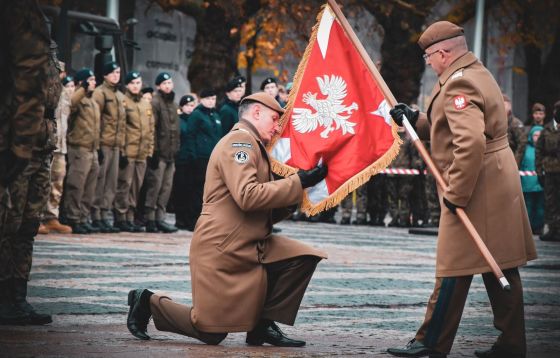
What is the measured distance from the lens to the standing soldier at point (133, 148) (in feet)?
61.0

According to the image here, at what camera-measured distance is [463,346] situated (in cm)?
876

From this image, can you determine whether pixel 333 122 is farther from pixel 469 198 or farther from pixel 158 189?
pixel 158 189

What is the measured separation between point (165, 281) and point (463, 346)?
12.6ft

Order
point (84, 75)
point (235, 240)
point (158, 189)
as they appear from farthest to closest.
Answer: point (158, 189)
point (84, 75)
point (235, 240)

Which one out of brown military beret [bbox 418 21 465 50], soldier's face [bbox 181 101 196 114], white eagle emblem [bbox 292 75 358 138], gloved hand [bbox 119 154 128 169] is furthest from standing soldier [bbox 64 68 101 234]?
brown military beret [bbox 418 21 465 50]

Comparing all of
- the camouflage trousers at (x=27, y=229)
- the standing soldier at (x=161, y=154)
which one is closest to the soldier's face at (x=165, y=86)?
the standing soldier at (x=161, y=154)

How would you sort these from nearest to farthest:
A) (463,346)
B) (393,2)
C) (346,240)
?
(463,346), (346,240), (393,2)

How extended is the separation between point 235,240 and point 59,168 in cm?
932

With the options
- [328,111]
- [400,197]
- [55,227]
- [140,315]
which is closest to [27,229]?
[140,315]

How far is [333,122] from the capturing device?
30.0 feet

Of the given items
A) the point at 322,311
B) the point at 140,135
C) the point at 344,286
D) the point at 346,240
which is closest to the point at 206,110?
the point at 140,135

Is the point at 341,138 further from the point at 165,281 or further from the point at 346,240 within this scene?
the point at 346,240

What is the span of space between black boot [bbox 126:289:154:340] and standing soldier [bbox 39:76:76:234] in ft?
27.2

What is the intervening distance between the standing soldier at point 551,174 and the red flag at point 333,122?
12105mm
